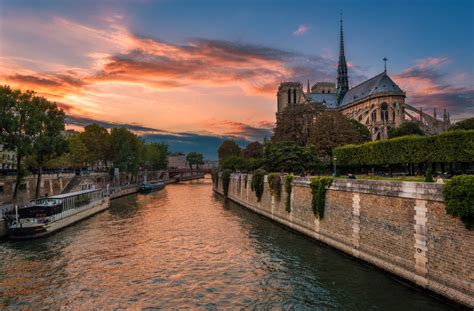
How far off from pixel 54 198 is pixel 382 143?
109 feet

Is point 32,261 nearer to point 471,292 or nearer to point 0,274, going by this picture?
point 0,274

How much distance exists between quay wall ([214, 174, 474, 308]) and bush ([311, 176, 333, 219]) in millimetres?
406

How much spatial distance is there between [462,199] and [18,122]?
41173 millimetres

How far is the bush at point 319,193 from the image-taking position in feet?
93.0

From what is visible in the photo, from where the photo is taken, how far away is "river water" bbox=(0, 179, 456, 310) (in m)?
17.3

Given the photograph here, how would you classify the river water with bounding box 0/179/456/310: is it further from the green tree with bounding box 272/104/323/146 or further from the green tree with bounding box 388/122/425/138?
the green tree with bounding box 388/122/425/138

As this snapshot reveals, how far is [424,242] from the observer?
1753cm

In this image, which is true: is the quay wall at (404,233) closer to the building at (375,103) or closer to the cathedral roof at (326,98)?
the building at (375,103)

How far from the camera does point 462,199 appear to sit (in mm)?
15242

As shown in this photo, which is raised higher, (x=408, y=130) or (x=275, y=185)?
(x=408, y=130)

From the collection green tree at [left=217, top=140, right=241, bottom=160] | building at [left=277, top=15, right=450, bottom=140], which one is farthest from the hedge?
green tree at [left=217, top=140, right=241, bottom=160]

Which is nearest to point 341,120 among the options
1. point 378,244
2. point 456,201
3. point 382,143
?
point 382,143

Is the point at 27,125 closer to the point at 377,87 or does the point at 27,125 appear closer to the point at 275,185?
the point at 275,185

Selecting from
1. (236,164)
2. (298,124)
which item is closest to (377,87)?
(236,164)
